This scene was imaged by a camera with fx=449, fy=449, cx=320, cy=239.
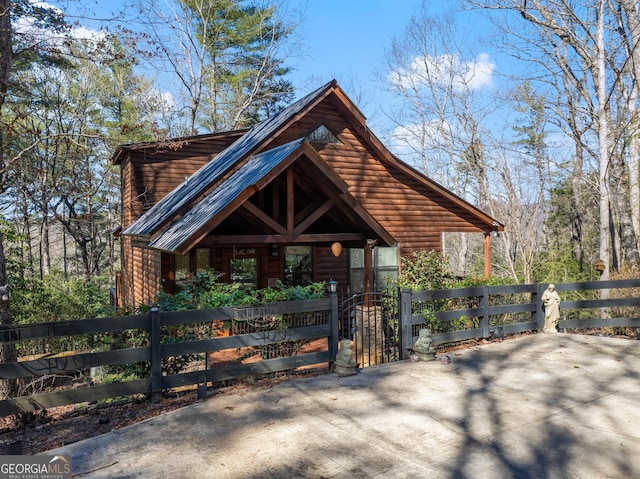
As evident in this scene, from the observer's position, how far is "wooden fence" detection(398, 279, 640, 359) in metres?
8.40

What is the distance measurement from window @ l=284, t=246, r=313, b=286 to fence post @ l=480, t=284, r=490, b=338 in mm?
5862

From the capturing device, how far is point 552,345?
9.16 m

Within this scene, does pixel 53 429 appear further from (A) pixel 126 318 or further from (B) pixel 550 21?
(B) pixel 550 21

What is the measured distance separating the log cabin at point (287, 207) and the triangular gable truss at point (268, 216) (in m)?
0.03

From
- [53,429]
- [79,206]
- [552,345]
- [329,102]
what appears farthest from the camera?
[79,206]

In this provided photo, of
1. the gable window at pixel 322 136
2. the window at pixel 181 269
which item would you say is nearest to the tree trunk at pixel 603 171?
the gable window at pixel 322 136

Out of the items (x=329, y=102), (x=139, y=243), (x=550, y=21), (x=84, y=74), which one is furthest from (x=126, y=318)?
(x=84, y=74)

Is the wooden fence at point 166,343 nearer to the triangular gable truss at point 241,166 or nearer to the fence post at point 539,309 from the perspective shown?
the triangular gable truss at point 241,166

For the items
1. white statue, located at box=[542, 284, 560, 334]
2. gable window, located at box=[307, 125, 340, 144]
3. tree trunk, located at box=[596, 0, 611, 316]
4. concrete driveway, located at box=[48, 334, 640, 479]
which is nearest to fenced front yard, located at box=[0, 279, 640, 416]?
white statue, located at box=[542, 284, 560, 334]

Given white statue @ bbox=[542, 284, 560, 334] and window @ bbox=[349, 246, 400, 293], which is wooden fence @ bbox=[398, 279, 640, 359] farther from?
window @ bbox=[349, 246, 400, 293]

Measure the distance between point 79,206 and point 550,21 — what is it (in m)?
30.8

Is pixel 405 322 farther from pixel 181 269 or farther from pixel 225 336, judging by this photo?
pixel 181 269

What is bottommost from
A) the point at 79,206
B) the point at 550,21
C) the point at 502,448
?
the point at 502,448

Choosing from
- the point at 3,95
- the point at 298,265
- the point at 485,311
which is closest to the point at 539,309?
the point at 485,311
